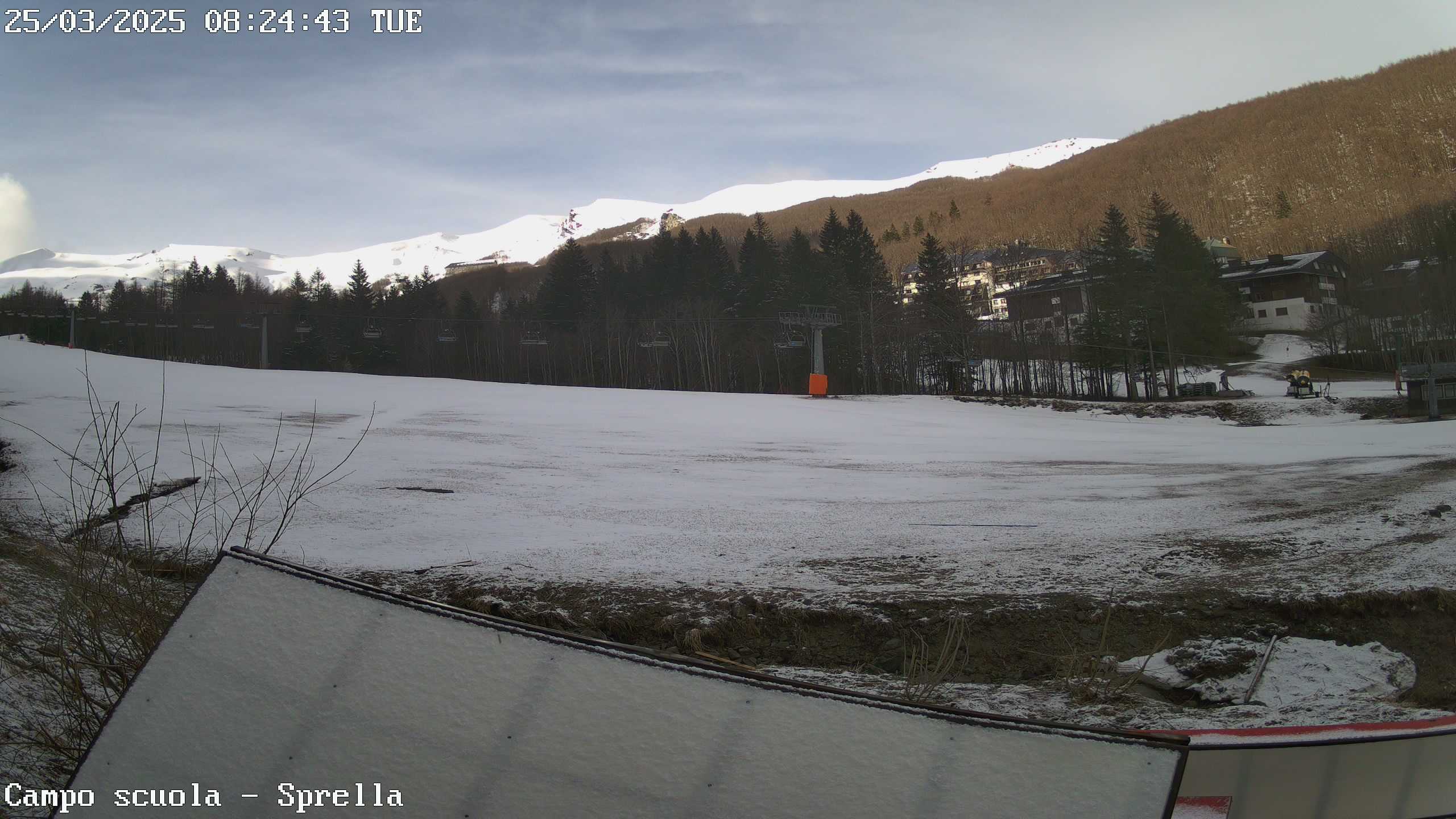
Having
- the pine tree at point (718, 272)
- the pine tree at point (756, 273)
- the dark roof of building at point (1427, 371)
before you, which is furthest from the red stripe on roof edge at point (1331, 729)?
the pine tree at point (718, 272)

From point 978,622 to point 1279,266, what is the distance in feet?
266

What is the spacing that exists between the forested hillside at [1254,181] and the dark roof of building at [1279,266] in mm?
14053

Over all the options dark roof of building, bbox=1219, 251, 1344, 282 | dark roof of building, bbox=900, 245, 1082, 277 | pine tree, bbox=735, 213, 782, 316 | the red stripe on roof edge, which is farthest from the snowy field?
dark roof of building, bbox=1219, 251, 1344, 282

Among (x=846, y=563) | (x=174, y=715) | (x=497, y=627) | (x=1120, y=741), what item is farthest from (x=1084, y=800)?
(x=846, y=563)

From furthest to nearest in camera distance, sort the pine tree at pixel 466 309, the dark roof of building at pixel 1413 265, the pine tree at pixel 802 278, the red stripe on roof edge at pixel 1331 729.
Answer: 1. the pine tree at pixel 466 309
2. the pine tree at pixel 802 278
3. the dark roof of building at pixel 1413 265
4. the red stripe on roof edge at pixel 1331 729

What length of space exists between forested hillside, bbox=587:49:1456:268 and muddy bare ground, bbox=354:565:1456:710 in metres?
88.3

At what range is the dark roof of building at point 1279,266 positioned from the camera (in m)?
67.6

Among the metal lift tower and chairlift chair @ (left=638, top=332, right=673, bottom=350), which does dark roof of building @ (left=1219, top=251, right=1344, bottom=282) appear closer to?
the metal lift tower

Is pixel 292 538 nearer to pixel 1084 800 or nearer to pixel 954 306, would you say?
pixel 1084 800

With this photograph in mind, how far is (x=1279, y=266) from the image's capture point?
2763 inches

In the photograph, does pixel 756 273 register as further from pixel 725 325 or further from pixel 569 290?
pixel 569 290

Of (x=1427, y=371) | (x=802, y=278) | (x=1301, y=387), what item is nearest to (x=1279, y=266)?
(x=1301, y=387)

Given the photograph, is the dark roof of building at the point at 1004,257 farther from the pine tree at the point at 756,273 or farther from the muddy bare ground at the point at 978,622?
the muddy bare ground at the point at 978,622

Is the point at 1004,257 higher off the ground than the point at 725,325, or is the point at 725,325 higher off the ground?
the point at 1004,257
